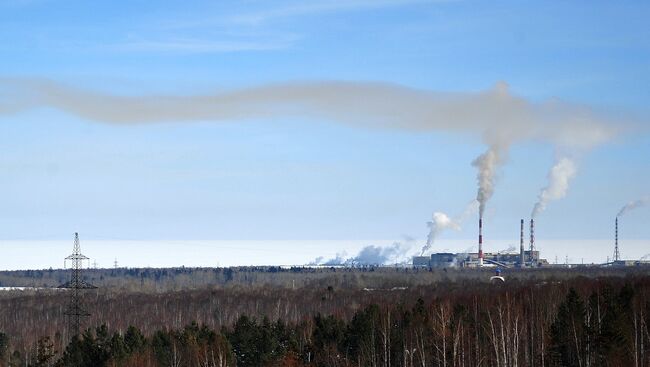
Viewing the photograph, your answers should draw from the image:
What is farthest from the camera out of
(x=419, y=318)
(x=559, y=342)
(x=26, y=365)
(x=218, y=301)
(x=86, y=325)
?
(x=218, y=301)

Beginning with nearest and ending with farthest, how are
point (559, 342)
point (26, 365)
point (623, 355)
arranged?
point (623, 355)
point (559, 342)
point (26, 365)

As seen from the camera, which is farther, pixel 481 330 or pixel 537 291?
pixel 537 291

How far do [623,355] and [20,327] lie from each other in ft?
318

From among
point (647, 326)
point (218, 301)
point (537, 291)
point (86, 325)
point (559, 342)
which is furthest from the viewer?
point (218, 301)

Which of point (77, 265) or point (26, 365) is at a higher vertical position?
point (77, 265)

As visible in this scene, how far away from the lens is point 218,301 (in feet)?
558

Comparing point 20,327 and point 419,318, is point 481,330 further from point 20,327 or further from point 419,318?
point 20,327

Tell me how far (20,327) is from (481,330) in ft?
251

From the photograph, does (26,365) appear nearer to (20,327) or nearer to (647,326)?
(647,326)

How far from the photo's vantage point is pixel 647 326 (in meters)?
78.7

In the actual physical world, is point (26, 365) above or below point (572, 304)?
below

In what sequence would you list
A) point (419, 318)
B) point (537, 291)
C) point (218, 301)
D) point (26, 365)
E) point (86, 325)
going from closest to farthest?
point (419, 318) < point (26, 365) < point (537, 291) < point (86, 325) < point (218, 301)

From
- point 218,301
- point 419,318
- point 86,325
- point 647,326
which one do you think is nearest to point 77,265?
point 419,318

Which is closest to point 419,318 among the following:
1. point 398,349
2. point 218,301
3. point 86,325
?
point 398,349
